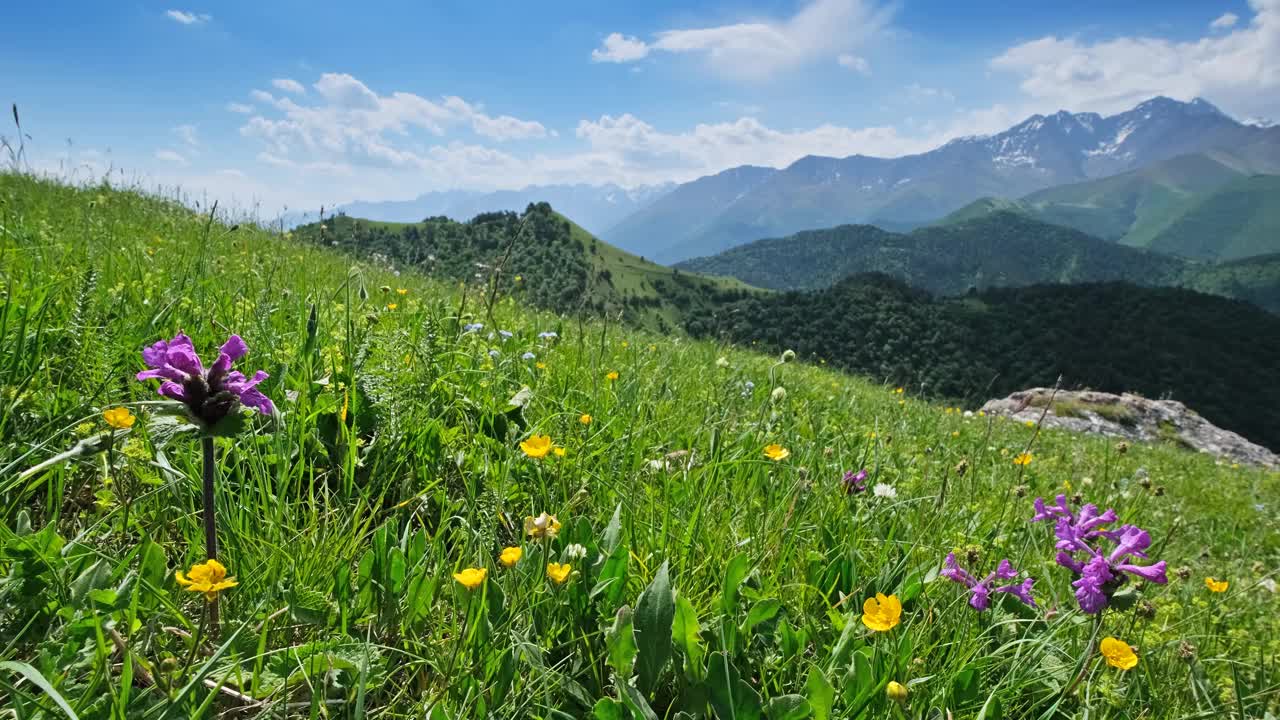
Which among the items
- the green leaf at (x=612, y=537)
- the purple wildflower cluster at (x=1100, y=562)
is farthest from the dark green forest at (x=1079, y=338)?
the green leaf at (x=612, y=537)

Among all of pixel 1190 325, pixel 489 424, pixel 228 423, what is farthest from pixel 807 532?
pixel 1190 325

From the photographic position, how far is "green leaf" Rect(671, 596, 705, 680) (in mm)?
1507

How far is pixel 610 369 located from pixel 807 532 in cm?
199

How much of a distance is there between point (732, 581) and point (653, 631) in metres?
0.32

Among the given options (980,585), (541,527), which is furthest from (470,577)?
(980,585)

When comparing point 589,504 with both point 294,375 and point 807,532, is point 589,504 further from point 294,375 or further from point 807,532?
point 294,375

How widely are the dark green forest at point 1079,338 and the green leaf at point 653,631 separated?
77597 millimetres

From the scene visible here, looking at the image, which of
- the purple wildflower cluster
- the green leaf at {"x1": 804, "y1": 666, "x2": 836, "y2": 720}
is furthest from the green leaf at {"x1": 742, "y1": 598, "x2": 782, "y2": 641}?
the purple wildflower cluster

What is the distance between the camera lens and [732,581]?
1746mm

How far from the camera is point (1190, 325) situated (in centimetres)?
11225

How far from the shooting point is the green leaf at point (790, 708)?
138cm

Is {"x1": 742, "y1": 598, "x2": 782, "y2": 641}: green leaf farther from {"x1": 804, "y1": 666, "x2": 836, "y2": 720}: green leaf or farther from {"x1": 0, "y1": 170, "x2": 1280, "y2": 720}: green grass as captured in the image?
{"x1": 804, "y1": 666, "x2": 836, "y2": 720}: green leaf

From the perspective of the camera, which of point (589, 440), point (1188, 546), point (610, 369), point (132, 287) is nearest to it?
point (589, 440)

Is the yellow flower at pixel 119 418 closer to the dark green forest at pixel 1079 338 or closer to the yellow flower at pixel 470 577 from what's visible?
the yellow flower at pixel 470 577
